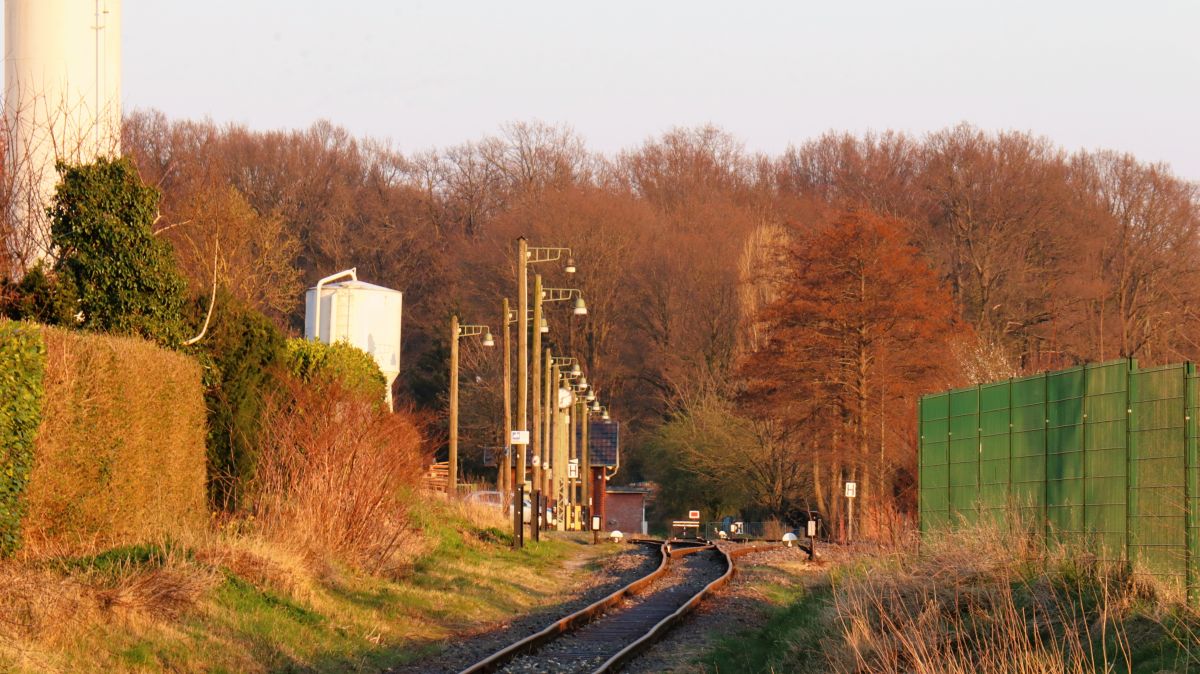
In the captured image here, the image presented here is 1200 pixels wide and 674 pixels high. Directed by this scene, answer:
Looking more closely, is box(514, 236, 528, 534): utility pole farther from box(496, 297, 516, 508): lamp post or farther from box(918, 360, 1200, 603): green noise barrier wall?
box(918, 360, 1200, 603): green noise barrier wall

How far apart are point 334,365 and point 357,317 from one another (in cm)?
1487

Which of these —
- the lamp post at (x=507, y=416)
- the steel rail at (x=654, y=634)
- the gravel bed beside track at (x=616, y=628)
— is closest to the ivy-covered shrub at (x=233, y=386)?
the gravel bed beside track at (x=616, y=628)

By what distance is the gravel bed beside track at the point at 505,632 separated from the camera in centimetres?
1392

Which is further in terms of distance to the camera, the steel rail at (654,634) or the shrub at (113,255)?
the shrub at (113,255)

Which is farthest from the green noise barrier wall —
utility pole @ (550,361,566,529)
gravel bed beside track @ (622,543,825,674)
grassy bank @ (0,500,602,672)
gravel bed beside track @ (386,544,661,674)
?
utility pole @ (550,361,566,529)

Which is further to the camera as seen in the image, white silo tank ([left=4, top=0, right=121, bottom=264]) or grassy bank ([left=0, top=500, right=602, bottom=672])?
white silo tank ([left=4, top=0, right=121, bottom=264])

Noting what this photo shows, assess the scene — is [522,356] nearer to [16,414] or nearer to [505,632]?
[505,632]

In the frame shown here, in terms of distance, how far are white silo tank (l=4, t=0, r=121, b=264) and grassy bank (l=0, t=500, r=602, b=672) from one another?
11.7 meters

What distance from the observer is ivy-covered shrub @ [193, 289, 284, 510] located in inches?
878

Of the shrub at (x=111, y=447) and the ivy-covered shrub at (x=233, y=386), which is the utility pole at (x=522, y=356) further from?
the shrub at (x=111, y=447)

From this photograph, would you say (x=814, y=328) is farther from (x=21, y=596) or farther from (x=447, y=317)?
(x=21, y=596)

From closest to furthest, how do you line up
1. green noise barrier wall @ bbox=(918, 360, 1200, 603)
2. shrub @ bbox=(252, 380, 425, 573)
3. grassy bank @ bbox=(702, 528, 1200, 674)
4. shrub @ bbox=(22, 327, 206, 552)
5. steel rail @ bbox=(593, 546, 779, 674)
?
grassy bank @ bbox=(702, 528, 1200, 674) → green noise barrier wall @ bbox=(918, 360, 1200, 603) → steel rail @ bbox=(593, 546, 779, 674) → shrub @ bbox=(22, 327, 206, 552) → shrub @ bbox=(252, 380, 425, 573)

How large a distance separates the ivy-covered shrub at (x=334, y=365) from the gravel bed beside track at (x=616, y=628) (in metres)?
6.07

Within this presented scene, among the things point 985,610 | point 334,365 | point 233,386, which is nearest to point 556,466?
point 334,365
